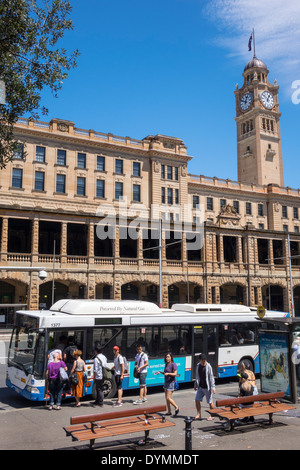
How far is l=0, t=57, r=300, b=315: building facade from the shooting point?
127 ft

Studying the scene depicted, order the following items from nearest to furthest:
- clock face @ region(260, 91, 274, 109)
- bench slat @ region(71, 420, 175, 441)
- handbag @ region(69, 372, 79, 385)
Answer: bench slat @ region(71, 420, 175, 441) → handbag @ region(69, 372, 79, 385) → clock face @ region(260, 91, 274, 109)

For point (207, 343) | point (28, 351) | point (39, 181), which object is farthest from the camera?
point (39, 181)

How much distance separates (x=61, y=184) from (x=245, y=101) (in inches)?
2130

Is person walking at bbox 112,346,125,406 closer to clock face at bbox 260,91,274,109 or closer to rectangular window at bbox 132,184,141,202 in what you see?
rectangular window at bbox 132,184,141,202

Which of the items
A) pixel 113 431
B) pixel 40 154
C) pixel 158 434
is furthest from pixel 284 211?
pixel 113 431

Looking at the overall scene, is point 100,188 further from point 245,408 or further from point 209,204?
Result: point 245,408

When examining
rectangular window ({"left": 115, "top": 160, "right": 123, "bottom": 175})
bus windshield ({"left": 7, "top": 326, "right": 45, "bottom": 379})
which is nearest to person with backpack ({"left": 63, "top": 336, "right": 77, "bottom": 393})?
bus windshield ({"left": 7, "top": 326, "right": 45, "bottom": 379})

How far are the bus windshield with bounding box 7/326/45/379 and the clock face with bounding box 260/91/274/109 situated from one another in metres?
83.1

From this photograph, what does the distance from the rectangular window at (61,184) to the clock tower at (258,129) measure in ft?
144

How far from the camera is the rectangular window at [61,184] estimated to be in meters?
50.4

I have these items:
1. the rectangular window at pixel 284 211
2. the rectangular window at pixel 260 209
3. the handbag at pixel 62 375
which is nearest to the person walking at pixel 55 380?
the handbag at pixel 62 375

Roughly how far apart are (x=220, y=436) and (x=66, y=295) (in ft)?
117

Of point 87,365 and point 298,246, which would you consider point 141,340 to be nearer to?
point 87,365

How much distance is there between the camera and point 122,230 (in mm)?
42156
